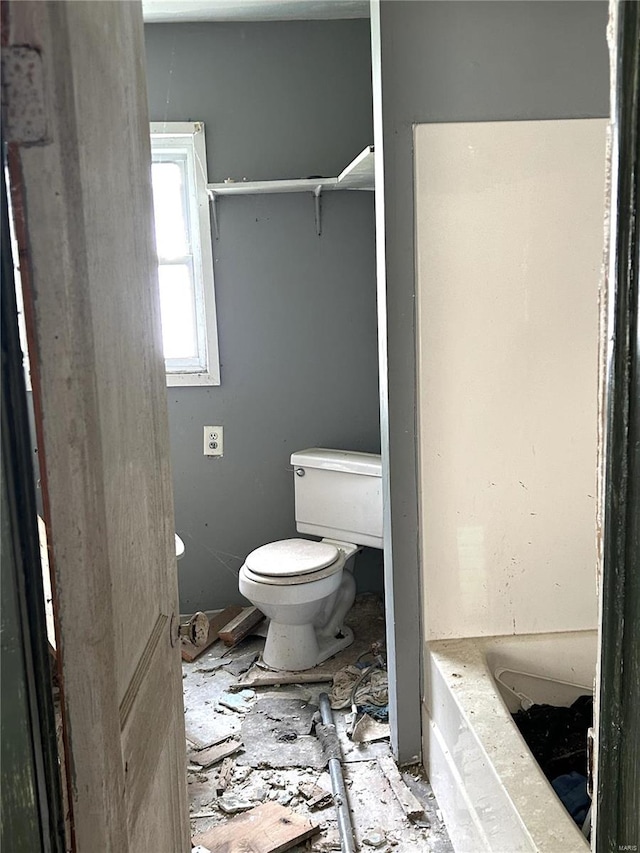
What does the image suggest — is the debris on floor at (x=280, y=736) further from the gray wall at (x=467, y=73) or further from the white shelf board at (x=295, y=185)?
the white shelf board at (x=295, y=185)

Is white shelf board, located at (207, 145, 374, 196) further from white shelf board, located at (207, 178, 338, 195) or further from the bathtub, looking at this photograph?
the bathtub

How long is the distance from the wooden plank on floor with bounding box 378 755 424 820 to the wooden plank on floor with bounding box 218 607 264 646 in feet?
3.35

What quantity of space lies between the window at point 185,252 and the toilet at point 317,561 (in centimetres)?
65

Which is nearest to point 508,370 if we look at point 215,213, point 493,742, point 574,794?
point 493,742

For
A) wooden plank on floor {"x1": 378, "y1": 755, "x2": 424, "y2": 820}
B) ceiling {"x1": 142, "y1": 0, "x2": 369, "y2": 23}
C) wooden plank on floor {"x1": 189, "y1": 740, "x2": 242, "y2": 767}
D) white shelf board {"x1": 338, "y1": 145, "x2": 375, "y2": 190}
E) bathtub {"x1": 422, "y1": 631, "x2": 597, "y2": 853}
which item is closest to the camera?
bathtub {"x1": 422, "y1": 631, "x2": 597, "y2": 853}

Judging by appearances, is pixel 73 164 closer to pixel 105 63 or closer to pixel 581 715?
pixel 105 63

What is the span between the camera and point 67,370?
67 cm

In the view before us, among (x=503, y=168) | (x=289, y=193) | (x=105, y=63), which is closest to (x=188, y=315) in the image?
(x=289, y=193)

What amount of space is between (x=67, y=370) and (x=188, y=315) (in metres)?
2.75

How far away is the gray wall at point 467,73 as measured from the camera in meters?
1.98

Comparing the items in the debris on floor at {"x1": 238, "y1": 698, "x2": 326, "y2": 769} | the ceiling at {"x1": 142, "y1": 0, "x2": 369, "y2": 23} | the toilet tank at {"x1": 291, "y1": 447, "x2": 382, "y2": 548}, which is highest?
the ceiling at {"x1": 142, "y1": 0, "x2": 369, "y2": 23}

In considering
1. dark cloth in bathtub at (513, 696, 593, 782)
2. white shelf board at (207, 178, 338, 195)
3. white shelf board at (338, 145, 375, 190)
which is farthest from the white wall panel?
white shelf board at (207, 178, 338, 195)

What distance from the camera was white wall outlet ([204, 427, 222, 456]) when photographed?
3.34 meters

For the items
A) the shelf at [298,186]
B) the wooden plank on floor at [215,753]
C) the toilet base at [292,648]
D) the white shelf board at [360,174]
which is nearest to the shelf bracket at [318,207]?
the shelf at [298,186]
